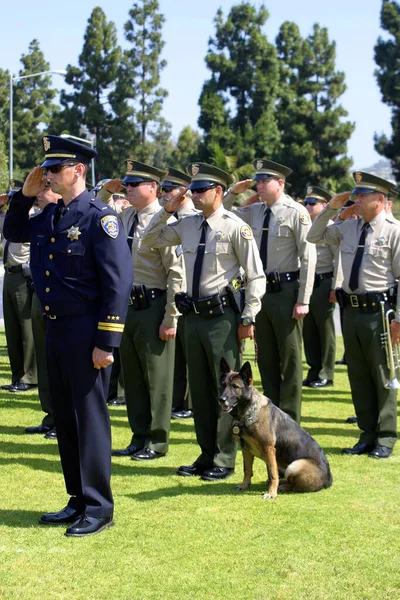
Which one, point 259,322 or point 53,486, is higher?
point 259,322

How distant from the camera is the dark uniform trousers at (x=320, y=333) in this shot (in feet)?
38.8

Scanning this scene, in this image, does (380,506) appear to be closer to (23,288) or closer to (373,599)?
(373,599)

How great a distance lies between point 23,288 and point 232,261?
460 centimetres

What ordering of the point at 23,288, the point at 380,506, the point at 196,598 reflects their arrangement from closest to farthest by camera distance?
the point at 196,598
the point at 380,506
the point at 23,288

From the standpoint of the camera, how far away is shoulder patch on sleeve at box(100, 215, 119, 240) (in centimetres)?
527

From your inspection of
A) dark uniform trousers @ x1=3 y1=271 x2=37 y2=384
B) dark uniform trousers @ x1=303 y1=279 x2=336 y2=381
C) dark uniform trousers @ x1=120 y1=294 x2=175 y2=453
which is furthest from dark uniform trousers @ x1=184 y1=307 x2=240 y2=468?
dark uniform trousers @ x1=303 y1=279 x2=336 y2=381

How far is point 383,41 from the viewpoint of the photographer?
4675 cm

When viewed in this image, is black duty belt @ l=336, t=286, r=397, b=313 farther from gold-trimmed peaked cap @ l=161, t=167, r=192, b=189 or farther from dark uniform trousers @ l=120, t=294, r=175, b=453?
gold-trimmed peaked cap @ l=161, t=167, r=192, b=189

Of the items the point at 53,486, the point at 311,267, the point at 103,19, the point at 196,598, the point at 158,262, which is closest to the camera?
the point at 196,598

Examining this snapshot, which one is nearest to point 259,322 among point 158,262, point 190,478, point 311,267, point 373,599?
point 311,267

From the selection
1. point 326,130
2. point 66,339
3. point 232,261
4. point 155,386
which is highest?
point 326,130

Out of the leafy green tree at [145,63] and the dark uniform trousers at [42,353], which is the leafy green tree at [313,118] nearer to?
the leafy green tree at [145,63]

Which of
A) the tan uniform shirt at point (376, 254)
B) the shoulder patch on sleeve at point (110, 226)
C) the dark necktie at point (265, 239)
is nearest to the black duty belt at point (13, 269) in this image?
the dark necktie at point (265, 239)

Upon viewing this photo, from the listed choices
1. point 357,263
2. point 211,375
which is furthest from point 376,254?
point 211,375
